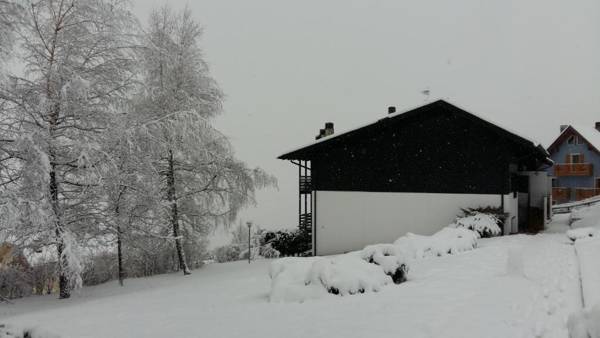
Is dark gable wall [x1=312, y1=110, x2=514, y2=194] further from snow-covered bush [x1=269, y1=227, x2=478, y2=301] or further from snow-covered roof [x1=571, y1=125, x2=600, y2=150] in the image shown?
snow-covered roof [x1=571, y1=125, x2=600, y2=150]

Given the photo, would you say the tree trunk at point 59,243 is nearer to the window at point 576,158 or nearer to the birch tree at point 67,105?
the birch tree at point 67,105

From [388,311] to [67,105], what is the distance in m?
9.79

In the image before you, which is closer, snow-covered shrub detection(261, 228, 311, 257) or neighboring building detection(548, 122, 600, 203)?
snow-covered shrub detection(261, 228, 311, 257)

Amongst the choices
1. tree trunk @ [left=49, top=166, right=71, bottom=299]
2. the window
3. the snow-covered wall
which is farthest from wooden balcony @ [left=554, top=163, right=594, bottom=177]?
tree trunk @ [left=49, top=166, right=71, bottom=299]

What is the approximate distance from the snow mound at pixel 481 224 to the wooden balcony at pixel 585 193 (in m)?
27.7

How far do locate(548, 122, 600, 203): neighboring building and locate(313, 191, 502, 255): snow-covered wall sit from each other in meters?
25.6

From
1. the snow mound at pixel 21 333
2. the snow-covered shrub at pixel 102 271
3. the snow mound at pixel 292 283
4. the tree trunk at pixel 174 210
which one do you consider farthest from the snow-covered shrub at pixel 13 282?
the snow mound at pixel 292 283

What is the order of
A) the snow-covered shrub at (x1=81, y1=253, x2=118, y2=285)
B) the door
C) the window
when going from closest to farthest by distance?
the snow-covered shrub at (x1=81, y1=253, x2=118, y2=285) → the door → the window

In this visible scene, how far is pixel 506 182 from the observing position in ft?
53.5

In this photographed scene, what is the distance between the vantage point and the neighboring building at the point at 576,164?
36375mm

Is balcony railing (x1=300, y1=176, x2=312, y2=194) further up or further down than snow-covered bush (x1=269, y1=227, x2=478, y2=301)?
further up

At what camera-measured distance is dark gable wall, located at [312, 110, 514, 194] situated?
16.6 m

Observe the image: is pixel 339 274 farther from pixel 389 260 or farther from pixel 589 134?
pixel 589 134

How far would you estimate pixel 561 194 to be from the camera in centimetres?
3844
